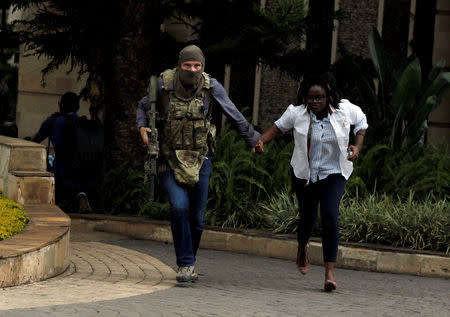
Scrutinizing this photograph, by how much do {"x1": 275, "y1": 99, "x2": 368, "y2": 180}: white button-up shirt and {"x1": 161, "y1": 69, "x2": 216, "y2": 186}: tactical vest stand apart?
74cm

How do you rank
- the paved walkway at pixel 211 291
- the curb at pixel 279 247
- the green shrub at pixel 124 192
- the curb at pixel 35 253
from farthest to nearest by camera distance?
the green shrub at pixel 124 192, the curb at pixel 279 247, the curb at pixel 35 253, the paved walkway at pixel 211 291

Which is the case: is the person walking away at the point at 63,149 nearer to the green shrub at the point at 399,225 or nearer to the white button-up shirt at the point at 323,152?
the green shrub at the point at 399,225

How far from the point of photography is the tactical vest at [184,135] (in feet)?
23.1

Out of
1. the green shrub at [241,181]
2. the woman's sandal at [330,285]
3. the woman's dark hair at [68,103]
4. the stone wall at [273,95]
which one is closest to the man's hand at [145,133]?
the woman's sandal at [330,285]

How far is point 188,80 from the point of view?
707 centimetres

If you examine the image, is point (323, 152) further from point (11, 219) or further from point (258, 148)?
point (11, 219)

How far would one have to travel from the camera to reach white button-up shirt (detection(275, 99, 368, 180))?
7.22m

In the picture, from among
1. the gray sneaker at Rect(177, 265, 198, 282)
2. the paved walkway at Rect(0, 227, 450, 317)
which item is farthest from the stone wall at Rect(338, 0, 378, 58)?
the gray sneaker at Rect(177, 265, 198, 282)

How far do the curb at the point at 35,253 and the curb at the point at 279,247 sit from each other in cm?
224

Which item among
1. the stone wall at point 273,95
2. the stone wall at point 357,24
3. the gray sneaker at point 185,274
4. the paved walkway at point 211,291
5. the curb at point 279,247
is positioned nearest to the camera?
the paved walkway at point 211,291

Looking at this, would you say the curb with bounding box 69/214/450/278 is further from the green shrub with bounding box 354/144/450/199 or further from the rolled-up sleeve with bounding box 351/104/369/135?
the rolled-up sleeve with bounding box 351/104/369/135

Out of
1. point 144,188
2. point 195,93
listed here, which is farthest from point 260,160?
point 195,93

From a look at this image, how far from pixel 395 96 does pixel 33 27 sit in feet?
17.8

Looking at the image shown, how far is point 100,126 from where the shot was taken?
1150 cm
